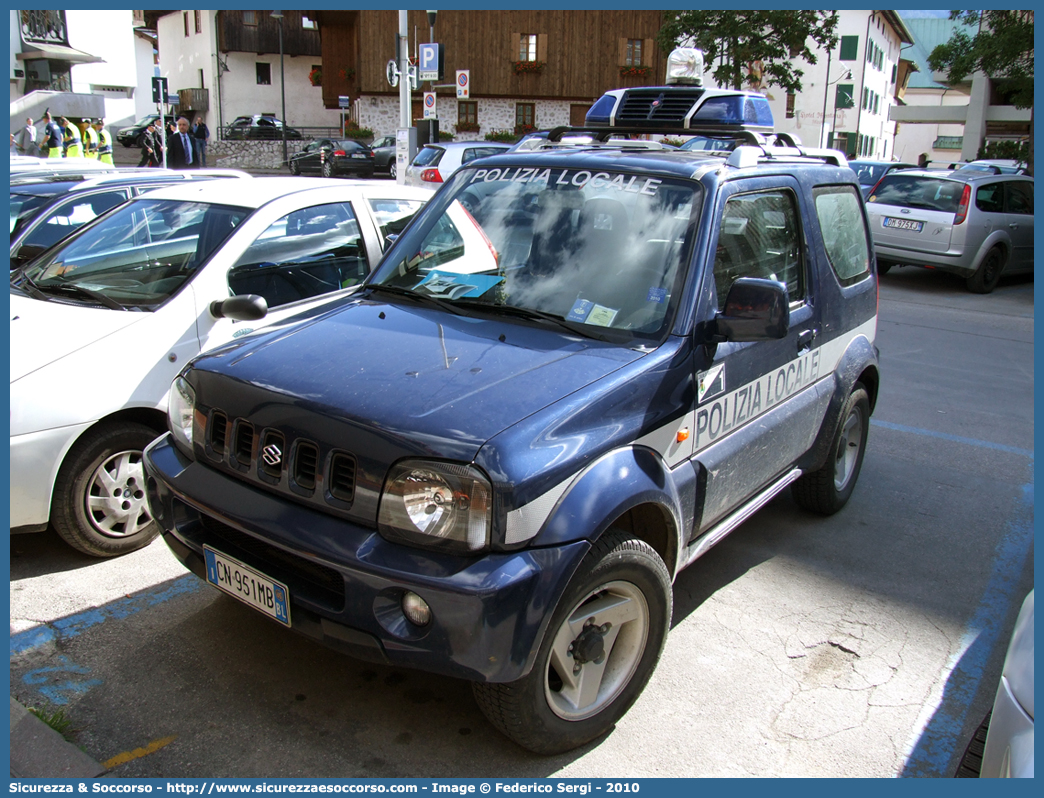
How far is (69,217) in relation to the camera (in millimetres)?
6980

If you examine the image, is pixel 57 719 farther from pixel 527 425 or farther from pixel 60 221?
pixel 60 221

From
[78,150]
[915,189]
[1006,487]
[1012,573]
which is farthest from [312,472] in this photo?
[78,150]

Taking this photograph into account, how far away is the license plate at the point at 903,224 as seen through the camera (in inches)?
520

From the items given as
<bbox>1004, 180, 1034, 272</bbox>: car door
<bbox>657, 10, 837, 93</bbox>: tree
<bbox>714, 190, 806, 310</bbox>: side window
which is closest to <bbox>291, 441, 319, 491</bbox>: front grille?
<bbox>714, 190, 806, 310</bbox>: side window

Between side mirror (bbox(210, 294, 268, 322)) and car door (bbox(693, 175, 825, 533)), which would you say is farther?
side mirror (bbox(210, 294, 268, 322))

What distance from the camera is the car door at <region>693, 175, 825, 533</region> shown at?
11.0ft

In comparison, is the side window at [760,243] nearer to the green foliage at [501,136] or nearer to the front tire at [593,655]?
the front tire at [593,655]

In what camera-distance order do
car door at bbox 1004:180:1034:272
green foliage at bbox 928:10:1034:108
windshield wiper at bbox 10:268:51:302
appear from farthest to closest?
green foliage at bbox 928:10:1034:108
car door at bbox 1004:180:1034:272
windshield wiper at bbox 10:268:51:302

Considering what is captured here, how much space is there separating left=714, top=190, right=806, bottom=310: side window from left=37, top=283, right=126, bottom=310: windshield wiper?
291 centimetres

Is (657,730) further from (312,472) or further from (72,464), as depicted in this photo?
(72,464)

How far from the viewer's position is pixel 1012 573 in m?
4.41

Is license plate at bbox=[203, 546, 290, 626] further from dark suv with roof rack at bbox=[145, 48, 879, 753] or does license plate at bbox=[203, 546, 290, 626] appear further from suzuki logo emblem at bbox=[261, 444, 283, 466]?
suzuki logo emblem at bbox=[261, 444, 283, 466]

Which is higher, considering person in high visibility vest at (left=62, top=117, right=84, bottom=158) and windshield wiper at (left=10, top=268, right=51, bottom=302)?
person in high visibility vest at (left=62, top=117, right=84, bottom=158)

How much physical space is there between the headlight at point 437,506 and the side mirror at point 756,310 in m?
1.28
